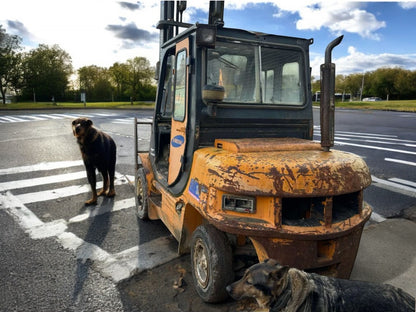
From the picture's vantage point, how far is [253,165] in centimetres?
286

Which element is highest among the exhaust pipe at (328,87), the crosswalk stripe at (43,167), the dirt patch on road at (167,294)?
the exhaust pipe at (328,87)

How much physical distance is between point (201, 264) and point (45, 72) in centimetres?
5992

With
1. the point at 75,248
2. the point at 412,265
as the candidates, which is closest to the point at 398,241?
the point at 412,265

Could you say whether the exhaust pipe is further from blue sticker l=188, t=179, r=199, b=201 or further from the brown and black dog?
the brown and black dog

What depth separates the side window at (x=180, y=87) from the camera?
3.92m

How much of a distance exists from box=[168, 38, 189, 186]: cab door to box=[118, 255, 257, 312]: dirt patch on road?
3.55ft

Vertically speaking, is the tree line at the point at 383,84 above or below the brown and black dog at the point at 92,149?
above

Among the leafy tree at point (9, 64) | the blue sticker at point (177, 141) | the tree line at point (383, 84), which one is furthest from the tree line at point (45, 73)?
the blue sticker at point (177, 141)

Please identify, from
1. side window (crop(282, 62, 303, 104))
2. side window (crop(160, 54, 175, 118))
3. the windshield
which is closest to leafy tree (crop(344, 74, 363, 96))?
side window (crop(160, 54, 175, 118))

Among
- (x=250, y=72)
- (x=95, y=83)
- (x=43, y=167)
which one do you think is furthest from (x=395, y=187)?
(x=95, y=83)

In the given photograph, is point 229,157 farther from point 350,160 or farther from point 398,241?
point 398,241

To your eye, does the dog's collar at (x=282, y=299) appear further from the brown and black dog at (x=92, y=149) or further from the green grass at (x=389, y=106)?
the green grass at (x=389, y=106)

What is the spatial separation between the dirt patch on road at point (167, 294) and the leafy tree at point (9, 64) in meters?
50.7

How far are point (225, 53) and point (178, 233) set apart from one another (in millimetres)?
2175
